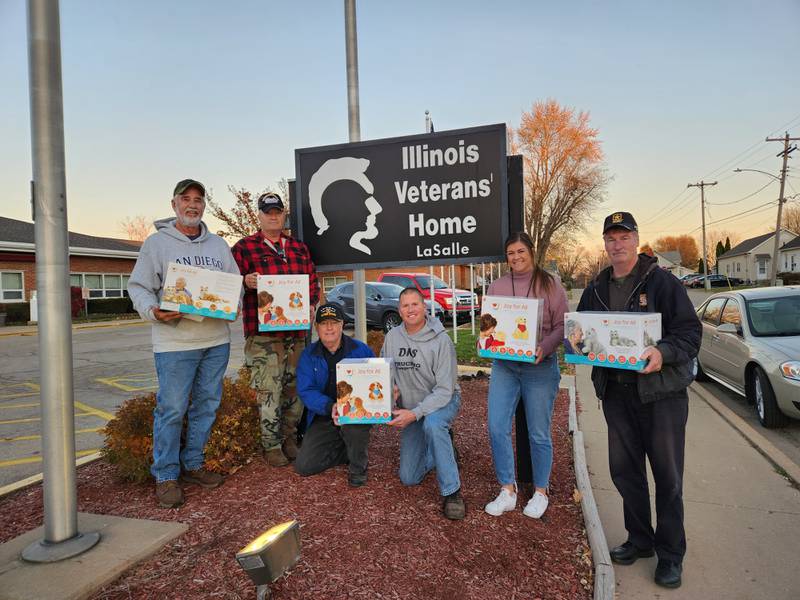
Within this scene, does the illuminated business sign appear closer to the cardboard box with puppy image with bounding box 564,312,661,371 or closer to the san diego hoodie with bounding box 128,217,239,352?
the san diego hoodie with bounding box 128,217,239,352

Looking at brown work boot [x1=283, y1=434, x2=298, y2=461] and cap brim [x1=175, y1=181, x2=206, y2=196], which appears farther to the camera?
brown work boot [x1=283, y1=434, x2=298, y2=461]

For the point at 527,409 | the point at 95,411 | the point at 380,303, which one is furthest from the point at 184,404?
the point at 380,303

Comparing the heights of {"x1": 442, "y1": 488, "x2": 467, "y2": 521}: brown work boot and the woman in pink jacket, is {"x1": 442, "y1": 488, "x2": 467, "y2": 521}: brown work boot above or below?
below

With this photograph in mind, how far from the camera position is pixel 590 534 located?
3049 mm

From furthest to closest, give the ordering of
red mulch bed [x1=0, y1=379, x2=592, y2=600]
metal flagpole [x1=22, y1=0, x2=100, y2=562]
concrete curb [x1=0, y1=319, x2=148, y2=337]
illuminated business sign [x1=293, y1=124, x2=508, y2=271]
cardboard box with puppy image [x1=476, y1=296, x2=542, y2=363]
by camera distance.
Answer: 1. concrete curb [x1=0, y1=319, x2=148, y2=337]
2. illuminated business sign [x1=293, y1=124, x2=508, y2=271]
3. cardboard box with puppy image [x1=476, y1=296, x2=542, y2=363]
4. metal flagpole [x1=22, y1=0, x2=100, y2=562]
5. red mulch bed [x1=0, y1=379, x2=592, y2=600]

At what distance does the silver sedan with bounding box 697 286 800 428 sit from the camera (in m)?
5.54

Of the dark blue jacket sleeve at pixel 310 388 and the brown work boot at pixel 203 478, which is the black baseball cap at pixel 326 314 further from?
the brown work boot at pixel 203 478

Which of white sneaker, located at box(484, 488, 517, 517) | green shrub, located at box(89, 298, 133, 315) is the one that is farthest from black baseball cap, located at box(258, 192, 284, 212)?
green shrub, located at box(89, 298, 133, 315)

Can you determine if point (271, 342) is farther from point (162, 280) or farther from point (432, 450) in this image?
point (432, 450)

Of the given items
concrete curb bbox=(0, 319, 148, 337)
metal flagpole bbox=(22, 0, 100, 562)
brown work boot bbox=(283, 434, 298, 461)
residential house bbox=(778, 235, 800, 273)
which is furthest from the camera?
residential house bbox=(778, 235, 800, 273)

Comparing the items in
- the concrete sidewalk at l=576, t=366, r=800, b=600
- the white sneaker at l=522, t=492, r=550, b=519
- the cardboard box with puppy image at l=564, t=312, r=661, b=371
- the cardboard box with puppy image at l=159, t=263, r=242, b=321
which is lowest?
the concrete sidewalk at l=576, t=366, r=800, b=600

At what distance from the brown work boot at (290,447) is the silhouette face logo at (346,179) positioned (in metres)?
1.90

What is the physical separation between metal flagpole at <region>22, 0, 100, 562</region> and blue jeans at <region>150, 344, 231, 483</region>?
698 mm

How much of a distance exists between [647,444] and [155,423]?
322 centimetres
